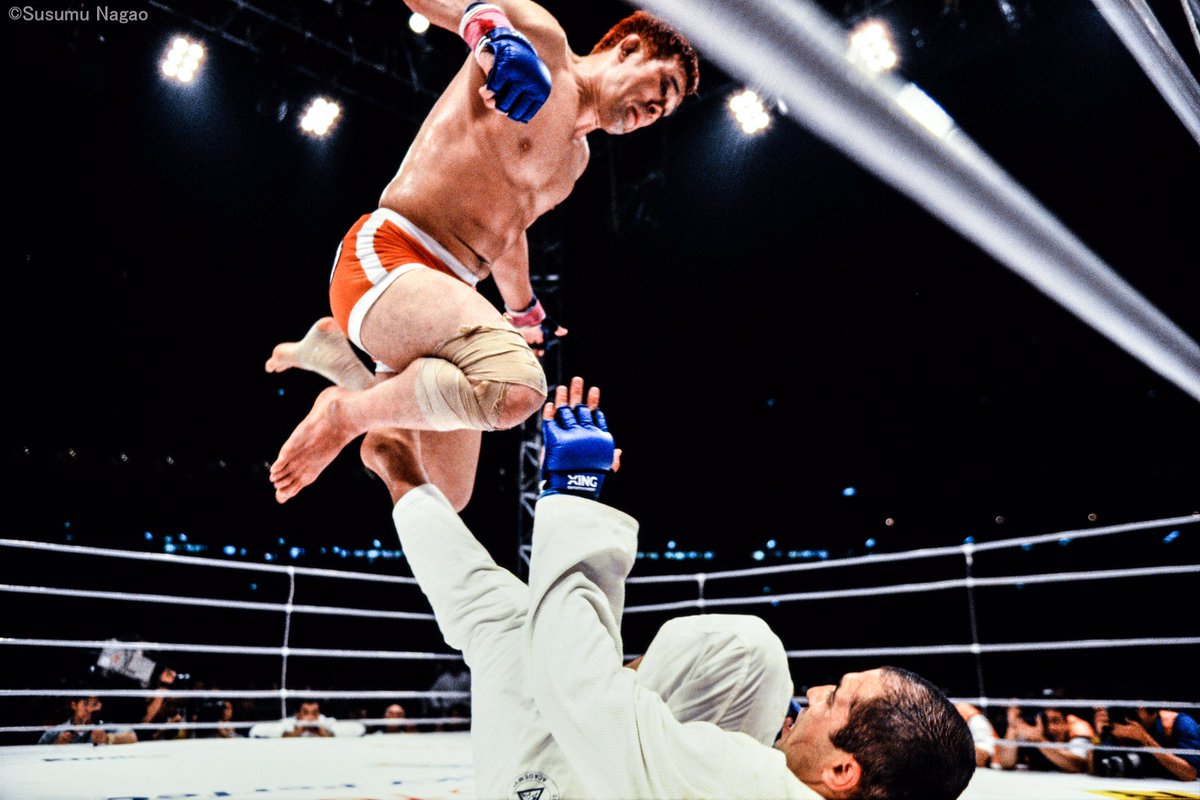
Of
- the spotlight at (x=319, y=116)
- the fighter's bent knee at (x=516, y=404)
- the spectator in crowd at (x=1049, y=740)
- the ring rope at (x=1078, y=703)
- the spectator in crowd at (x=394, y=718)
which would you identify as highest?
the spotlight at (x=319, y=116)

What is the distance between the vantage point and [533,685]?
83cm

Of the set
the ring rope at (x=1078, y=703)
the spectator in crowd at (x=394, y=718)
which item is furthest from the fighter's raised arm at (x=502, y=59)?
the spectator in crowd at (x=394, y=718)

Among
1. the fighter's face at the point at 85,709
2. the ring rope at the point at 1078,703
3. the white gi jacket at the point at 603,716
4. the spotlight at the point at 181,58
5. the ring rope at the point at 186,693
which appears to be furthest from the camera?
the spotlight at the point at 181,58

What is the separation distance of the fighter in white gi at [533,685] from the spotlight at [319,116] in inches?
209

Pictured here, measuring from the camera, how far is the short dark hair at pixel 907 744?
93 centimetres

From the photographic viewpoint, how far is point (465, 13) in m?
1.38

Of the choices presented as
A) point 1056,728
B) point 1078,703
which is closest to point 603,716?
point 1078,703

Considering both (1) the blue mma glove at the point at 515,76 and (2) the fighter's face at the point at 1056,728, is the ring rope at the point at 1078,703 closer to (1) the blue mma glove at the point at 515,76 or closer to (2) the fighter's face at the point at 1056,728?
(2) the fighter's face at the point at 1056,728

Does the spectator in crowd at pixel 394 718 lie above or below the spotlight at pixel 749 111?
below

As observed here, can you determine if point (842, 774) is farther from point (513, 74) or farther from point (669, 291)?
point (669, 291)

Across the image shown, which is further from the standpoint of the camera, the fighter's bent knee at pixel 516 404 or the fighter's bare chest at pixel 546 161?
the fighter's bare chest at pixel 546 161

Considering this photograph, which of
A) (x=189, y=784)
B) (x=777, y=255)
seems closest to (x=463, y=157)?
(x=189, y=784)

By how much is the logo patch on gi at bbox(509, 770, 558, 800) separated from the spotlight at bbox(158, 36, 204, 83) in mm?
5461

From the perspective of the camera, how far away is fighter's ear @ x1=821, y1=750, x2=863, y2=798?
3.07ft
